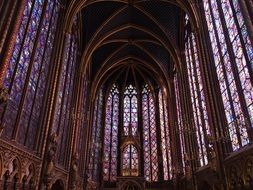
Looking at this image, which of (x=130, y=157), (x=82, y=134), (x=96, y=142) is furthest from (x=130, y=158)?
(x=82, y=134)

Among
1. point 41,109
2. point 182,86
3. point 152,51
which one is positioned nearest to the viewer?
point 41,109

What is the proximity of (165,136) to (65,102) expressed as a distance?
1361 cm

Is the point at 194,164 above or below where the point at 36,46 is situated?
below

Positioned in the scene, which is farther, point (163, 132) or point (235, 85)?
point (163, 132)

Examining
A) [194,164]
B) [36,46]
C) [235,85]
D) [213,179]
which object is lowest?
[213,179]

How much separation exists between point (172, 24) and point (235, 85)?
1225 cm

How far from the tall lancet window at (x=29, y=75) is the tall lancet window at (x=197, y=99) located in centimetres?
1035

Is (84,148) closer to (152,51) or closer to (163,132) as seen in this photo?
(163,132)

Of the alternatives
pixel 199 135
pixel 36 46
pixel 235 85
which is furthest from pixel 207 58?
pixel 36 46

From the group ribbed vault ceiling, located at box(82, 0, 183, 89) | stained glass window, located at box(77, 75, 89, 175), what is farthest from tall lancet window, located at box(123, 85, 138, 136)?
stained glass window, located at box(77, 75, 89, 175)

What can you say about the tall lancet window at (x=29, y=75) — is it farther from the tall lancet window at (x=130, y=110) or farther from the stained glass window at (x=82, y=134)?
the tall lancet window at (x=130, y=110)

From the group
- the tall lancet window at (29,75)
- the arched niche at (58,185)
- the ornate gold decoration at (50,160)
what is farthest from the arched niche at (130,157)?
the tall lancet window at (29,75)

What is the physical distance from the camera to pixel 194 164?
696 inches

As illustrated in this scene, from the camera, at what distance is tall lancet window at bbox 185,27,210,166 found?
1627 cm
